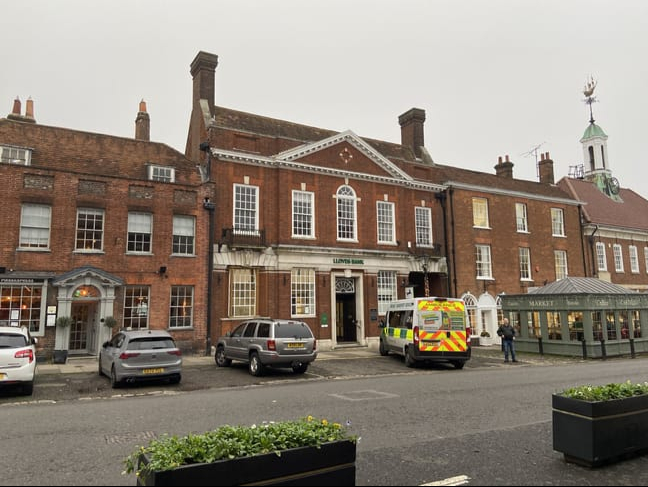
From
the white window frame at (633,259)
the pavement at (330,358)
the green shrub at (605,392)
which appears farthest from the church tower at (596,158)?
the green shrub at (605,392)

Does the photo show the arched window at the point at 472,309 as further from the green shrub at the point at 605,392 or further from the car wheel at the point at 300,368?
the green shrub at the point at 605,392

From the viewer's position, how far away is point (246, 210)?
76.0ft

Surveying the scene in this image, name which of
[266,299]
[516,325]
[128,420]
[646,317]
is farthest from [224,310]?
[646,317]

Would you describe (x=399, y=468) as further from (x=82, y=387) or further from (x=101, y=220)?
(x=101, y=220)

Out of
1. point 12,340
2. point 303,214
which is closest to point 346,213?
point 303,214

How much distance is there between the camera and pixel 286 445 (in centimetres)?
446

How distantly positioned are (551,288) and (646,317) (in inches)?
220

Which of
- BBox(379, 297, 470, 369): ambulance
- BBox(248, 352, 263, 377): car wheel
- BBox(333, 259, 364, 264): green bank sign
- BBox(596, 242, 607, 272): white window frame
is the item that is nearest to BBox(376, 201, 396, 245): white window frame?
BBox(333, 259, 364, 264): green bank sign

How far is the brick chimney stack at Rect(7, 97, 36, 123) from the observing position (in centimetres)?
2164

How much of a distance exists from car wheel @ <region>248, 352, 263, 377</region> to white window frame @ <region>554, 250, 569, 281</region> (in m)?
25.9

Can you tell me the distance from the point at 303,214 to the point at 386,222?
5314 millimetres

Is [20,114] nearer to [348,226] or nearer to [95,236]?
[95,236]

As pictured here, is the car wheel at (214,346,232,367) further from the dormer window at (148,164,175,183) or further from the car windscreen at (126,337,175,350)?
the dormer window at (148,164,175,183)

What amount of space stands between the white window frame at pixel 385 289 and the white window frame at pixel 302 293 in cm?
409
